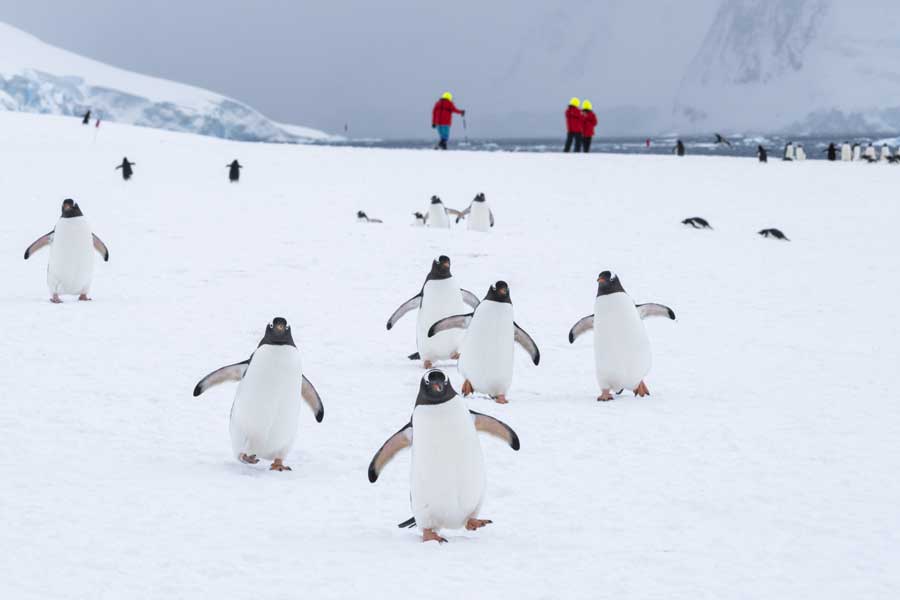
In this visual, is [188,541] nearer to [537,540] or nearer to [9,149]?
[537,540]

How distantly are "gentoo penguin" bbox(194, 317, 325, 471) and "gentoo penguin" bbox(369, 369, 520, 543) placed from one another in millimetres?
931

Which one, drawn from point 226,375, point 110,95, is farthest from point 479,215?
point 110,95

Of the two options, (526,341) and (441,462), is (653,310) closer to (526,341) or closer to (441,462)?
(526,341)

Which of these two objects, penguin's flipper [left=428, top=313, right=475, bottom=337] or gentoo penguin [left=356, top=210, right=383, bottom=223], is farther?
gentoo penguin [left=356, top=210, right=383, bottom=223]

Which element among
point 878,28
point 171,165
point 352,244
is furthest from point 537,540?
point 878,28

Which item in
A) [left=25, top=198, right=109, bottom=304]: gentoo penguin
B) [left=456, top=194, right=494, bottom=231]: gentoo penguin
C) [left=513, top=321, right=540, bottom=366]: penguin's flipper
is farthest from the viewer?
[left=456, top=194, right=494, bottom=231]: gentoo penguin

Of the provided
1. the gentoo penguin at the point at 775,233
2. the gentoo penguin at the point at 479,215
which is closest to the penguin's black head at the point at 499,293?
the gentoo penguin at the point at 479,215

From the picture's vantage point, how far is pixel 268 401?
4.84 m

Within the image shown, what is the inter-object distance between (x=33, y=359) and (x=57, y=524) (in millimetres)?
3359

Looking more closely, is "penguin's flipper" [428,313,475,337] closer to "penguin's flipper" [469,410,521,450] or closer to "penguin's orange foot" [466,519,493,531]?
"penguin's flipper" [469,410,521,450]

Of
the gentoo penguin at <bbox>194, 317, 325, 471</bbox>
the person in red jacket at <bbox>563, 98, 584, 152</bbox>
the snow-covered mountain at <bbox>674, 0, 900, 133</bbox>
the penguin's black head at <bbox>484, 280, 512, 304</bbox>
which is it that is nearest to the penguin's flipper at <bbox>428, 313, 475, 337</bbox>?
the penguin's black head at <bbox>484, 280, 512, 304</bbox>

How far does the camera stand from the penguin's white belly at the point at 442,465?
13.1 ft

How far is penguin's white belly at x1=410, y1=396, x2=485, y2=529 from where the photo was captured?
4.00 meters

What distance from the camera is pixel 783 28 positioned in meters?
161
